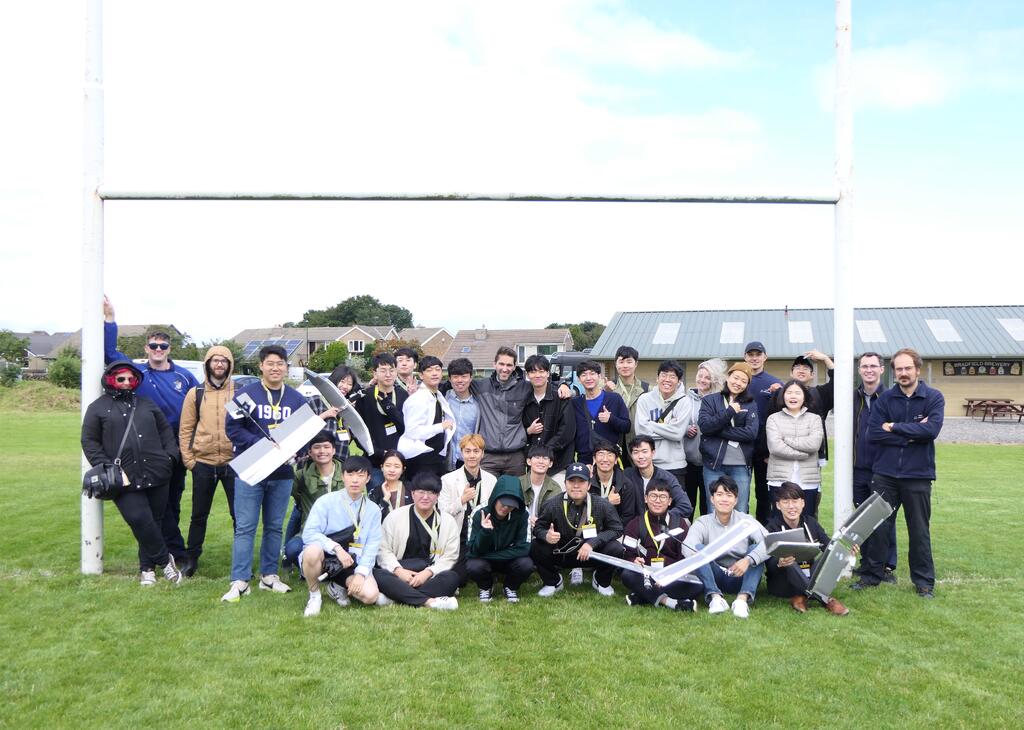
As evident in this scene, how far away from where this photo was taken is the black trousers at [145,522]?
5281 mm

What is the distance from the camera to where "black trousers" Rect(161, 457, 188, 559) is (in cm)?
582

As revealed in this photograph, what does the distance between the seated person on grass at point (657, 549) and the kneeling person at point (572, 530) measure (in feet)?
0.43

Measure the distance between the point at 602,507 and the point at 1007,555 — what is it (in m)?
4.01

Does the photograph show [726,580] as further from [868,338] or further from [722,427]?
[868,338]

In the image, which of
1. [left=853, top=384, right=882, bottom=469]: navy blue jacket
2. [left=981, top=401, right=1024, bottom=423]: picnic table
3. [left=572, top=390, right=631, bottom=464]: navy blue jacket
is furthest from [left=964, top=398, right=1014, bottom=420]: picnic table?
[left=572, top=390, right=631, bottom=464]: navy blue jacket

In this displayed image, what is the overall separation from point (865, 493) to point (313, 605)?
430 cm

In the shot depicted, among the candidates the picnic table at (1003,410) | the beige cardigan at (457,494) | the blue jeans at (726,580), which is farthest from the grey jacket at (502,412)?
the picnic table at (1003,410)

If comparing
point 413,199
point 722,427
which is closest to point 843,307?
point 722,427

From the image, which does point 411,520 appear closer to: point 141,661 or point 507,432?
point 507,432

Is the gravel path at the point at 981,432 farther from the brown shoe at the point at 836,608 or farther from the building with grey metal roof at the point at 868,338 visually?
the brown shoe at the point at 836,608

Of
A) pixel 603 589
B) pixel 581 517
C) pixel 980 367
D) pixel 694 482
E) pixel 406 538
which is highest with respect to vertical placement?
pixel 980 367

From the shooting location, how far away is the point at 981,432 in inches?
802

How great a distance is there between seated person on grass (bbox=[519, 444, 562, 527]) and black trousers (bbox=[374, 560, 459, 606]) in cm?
76

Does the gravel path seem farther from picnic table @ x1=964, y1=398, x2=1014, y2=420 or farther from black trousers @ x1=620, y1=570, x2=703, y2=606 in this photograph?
black trousers @ x1=620, y1=570, x2=703, y2=606
